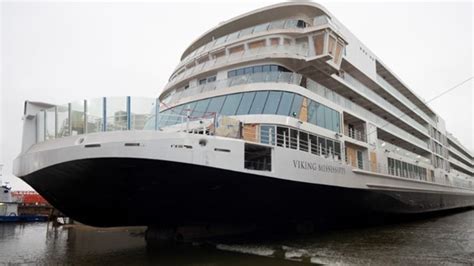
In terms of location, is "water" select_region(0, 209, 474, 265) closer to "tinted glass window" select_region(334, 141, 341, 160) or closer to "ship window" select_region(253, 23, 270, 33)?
"tinted glass window" select_region(334, 141, 341, 160)

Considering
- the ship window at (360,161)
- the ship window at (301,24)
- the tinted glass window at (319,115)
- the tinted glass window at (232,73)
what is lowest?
the ship window at (360,161)

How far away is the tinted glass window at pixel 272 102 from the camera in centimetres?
1395

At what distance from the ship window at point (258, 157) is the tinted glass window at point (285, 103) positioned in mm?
2837

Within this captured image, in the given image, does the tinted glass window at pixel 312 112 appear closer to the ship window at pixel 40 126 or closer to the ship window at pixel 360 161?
the ship window at pixel 360 161

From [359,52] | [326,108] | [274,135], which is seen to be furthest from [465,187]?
[274,135]

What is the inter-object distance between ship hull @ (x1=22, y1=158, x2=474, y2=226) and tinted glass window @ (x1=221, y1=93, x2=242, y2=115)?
4.21 metres

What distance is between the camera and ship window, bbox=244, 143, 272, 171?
1123cm

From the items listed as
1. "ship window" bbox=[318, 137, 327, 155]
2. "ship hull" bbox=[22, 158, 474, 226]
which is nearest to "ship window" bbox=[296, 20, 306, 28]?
"ship window" bbox=[318, 137, 327, 155]

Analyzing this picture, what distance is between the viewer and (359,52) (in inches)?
830

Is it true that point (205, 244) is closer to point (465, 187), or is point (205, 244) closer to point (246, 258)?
point (246, 258)

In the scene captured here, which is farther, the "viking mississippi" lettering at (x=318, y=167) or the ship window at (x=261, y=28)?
the ship window at (x=261, y=28)

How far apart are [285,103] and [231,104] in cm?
226

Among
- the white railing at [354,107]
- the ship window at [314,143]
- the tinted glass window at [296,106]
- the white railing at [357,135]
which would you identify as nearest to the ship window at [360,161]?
the white railing at [357,135]

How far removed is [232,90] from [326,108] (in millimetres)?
4466
